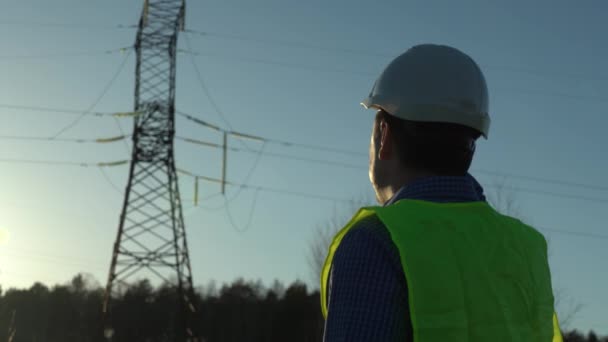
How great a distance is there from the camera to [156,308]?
6962 centimetres

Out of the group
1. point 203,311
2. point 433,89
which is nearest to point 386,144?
point 433,89

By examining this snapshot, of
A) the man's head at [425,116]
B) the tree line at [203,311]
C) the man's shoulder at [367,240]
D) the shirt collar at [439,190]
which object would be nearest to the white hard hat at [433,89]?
the man's head at [425,116]

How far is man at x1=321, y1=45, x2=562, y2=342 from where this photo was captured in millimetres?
1789

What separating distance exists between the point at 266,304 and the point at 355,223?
241 ft

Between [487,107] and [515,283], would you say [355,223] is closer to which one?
[515,283]

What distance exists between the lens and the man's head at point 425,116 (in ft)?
6.88

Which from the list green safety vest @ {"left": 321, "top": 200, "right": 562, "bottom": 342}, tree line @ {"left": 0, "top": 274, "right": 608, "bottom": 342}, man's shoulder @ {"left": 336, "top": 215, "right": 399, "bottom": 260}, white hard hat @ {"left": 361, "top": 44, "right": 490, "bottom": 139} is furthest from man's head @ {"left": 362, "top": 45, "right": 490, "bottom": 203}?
tree line @ {"left": 0, "top": 274, "right": 608, "bottom": 342}

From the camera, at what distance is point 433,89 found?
218 centimetres

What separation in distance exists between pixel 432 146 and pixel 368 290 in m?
0.46

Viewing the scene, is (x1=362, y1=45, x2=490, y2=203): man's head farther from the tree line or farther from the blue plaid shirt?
the tree line

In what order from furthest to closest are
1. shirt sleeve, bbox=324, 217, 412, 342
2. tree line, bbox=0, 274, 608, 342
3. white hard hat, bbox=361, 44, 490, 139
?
tree line, bbox=0, 274, 608, 342
white hard hat, bbox=361, 44, 490, 139
shirt sleeve, bbox=324, 217, 412, 342

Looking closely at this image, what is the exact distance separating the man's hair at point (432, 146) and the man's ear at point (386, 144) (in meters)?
0.01

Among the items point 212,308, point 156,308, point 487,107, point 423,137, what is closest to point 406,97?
point 423,137

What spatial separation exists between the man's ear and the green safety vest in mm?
209
